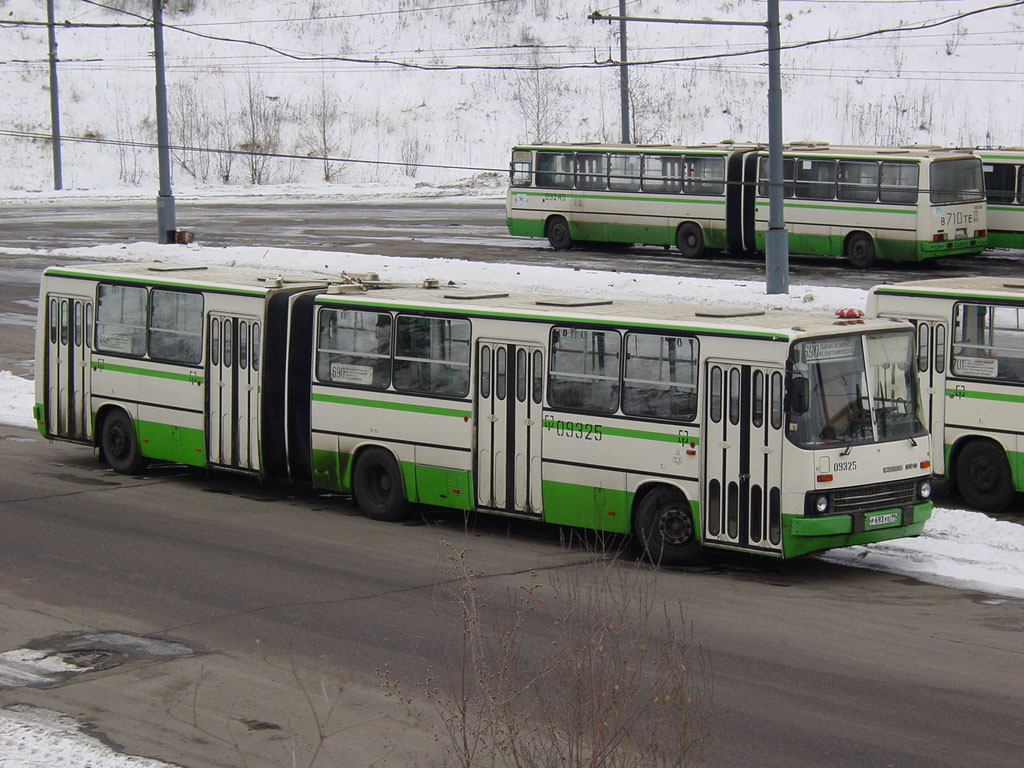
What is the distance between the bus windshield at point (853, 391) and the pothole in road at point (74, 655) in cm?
544

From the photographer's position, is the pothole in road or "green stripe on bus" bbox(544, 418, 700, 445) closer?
the pothole in road

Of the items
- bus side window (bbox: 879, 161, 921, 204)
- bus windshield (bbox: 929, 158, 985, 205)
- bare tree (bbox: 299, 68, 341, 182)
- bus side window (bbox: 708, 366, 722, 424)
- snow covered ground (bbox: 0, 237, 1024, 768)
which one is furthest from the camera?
bare tree (bbox: 299, 68, 341, 182)

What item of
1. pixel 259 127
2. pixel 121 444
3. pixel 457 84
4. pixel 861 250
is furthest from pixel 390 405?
pixel 457 84

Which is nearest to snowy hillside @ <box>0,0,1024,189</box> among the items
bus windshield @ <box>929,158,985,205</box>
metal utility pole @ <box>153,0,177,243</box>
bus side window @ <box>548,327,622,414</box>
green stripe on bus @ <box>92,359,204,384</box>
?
metal utility pole @ <box>153,0,177,243</box>

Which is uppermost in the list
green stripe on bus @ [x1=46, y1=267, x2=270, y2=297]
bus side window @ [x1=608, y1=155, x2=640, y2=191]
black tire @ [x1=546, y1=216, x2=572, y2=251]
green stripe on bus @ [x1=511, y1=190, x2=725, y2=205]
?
bus side window @ [x1=608, y1=155, x2=640, y2=191]

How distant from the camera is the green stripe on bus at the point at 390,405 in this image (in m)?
14.6

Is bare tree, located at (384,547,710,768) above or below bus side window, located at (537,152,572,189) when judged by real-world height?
below

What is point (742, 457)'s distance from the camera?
12656mm

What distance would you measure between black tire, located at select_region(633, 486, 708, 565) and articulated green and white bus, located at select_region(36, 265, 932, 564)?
0.06 feet

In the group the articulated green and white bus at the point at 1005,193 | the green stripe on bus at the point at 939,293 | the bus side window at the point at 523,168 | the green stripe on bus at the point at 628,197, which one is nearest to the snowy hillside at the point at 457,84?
the bus side window at the point at 523,168

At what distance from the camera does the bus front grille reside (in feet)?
40.9

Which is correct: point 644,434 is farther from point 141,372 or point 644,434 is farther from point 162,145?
point 162,145

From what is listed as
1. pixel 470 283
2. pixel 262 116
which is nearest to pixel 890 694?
pixel 470 283

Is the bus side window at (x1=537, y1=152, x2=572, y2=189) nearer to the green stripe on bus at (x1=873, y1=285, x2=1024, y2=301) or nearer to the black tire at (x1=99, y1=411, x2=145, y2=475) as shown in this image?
the black tire at (x1=99, y1=411, x2=145, y2=475)
